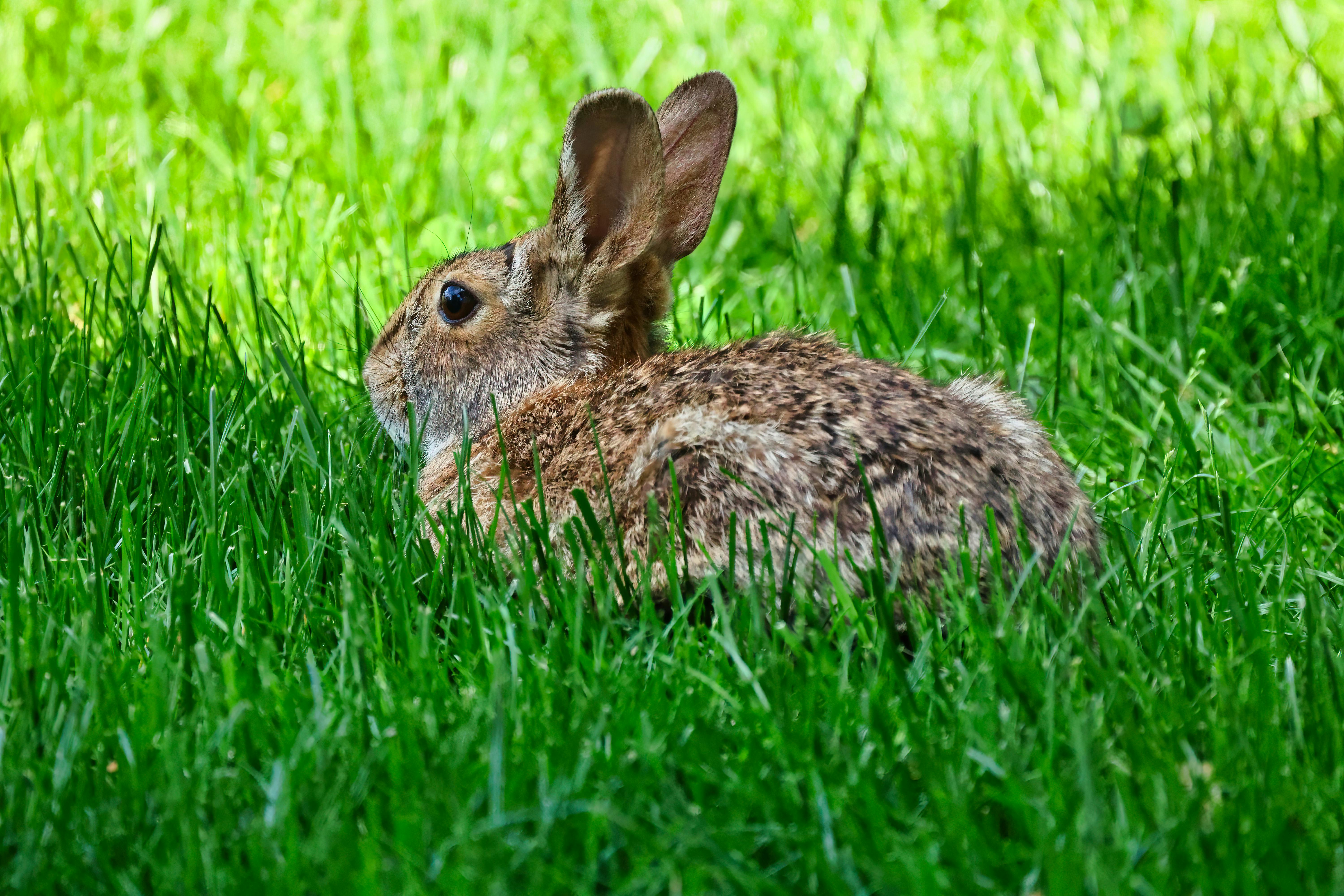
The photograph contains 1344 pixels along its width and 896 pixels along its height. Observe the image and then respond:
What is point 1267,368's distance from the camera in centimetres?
521

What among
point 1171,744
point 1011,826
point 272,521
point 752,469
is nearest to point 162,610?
point 272,521

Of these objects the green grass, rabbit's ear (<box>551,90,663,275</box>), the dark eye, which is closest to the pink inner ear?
rabbit's ear (<box>551,90,663,275</box>)

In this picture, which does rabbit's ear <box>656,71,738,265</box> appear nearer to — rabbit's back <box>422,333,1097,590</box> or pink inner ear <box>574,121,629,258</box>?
pink inner ear <box>574,121,629,258</box>

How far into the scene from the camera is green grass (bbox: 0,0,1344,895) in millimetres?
2537

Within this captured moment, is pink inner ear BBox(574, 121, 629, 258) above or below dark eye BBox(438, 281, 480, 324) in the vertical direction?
above

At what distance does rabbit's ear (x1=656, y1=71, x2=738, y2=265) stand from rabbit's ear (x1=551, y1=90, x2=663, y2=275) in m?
0.19

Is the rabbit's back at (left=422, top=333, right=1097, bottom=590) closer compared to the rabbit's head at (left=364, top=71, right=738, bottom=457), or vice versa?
the rabbit's back at (left=422, top=333, right=1097, bottom=590)

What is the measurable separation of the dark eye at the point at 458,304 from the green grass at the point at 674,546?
0.48 metres

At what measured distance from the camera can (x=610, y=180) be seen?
14.7 ft

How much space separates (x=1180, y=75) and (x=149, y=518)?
5623 mm

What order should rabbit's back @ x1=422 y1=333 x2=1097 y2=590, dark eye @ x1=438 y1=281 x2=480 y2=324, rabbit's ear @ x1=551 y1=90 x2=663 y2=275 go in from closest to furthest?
rabbit's back @ x1=422 y1=333 x2=1097 y2=590 < rabbit's ear @ x1=551 y1=90 x2=663 y2=275 < dark eye @ x1=438 y1=281 x2=480 y2=324

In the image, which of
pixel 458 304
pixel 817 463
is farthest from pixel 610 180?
pixel 817 463

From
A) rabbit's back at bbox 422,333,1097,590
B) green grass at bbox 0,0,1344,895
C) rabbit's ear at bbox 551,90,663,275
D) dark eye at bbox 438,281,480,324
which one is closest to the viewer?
green grass at bbox 0,0,1344,895

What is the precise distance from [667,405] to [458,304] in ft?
3.68
